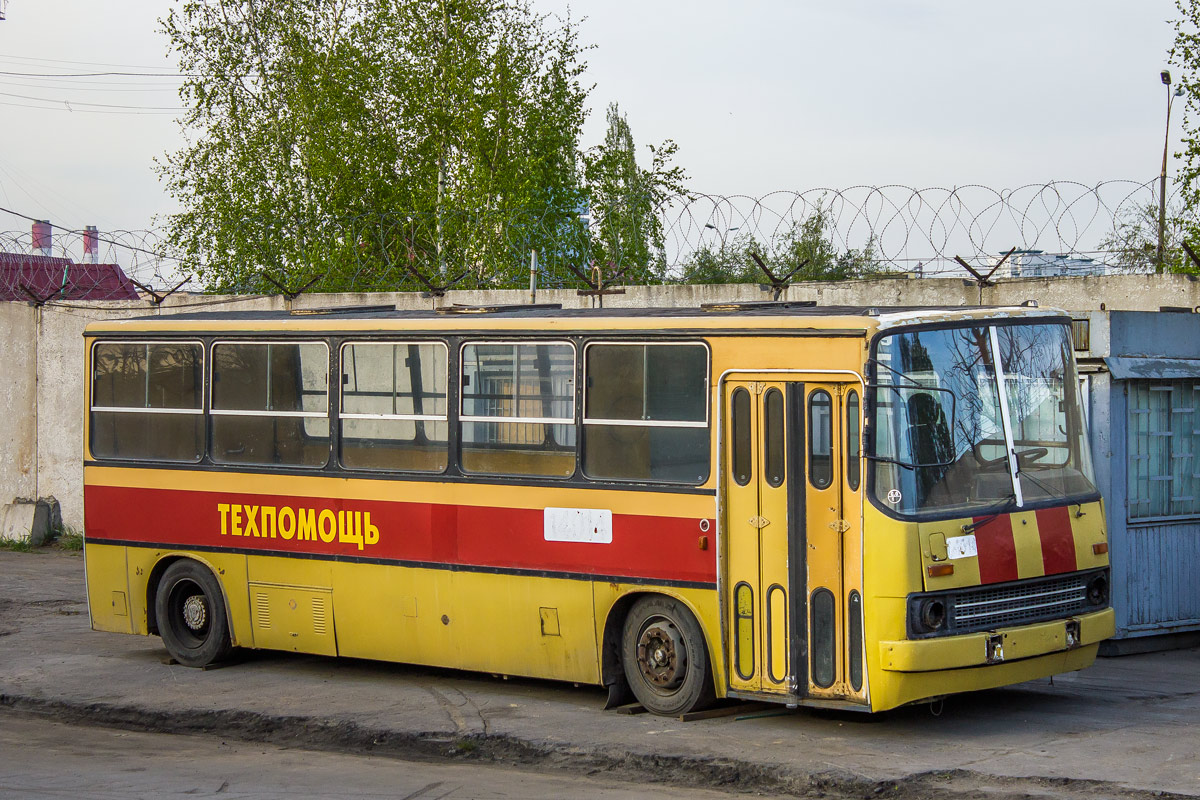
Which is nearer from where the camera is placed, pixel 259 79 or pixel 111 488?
pixel 111 488

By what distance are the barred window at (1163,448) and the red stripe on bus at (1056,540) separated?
3.15 meters

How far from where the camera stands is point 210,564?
1166cm

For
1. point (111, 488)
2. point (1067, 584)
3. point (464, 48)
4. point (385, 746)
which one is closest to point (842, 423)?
point (1067, 584)

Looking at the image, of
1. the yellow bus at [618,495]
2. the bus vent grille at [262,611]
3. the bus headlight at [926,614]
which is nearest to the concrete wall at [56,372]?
the yellow bus at [618,495]

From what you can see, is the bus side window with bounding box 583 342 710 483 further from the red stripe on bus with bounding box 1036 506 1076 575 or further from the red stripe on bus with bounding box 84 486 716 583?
the red stripe on bus with bounding box 1036 506 1076 575

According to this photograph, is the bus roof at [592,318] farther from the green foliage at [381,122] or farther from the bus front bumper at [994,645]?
the green foliage at [381,122]

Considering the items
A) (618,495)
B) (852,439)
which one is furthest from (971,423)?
(618,495)

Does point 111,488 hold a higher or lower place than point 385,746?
higher

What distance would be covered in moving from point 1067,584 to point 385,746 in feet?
14.2

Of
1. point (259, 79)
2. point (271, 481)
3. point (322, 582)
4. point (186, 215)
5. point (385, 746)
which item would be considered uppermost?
point (259, 79)

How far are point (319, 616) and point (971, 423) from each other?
530 centimetres

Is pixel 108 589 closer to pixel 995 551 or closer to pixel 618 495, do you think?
pixel 618 495

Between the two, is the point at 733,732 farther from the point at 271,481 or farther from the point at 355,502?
the point at 271,481

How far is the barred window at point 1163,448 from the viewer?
11.5 metres
